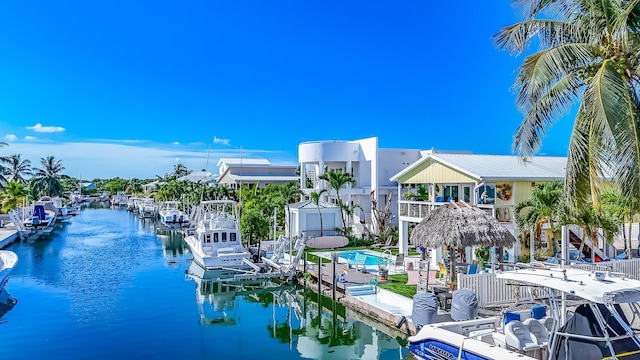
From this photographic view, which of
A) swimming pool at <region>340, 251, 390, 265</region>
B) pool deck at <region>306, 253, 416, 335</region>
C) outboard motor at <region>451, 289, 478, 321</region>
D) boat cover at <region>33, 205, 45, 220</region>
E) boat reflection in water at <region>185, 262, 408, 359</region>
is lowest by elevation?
boat reflection in water at <region>185, 262, 408, 359</region>

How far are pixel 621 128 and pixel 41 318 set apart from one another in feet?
66.1

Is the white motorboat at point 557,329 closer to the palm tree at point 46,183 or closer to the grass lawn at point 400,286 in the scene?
the grass lawn at point 400,286

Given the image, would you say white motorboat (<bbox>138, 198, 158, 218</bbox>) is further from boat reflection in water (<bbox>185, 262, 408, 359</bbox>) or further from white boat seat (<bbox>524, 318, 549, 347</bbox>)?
white boat seat (<bbox>524, 318, 549, 347</bbox>)

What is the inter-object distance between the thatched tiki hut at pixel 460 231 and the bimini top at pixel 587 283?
6291 millimetres

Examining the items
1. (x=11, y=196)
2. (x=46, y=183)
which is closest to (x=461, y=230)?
(x=11, y=196)

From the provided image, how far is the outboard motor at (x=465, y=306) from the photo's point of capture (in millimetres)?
13125

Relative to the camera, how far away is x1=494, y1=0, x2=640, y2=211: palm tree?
34.9 feet

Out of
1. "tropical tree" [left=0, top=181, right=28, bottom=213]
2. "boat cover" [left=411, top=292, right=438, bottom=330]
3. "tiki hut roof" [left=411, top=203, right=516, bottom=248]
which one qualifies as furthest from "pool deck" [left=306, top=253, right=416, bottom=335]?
"tropical tree" [left=0, top=181, right=28, bottom=213]

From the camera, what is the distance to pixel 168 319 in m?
18.8

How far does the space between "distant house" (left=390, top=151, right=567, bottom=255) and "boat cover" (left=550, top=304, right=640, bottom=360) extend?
10.7 m

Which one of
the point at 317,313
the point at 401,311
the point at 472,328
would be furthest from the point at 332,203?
the point at 472,328

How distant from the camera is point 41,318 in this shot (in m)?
18.9

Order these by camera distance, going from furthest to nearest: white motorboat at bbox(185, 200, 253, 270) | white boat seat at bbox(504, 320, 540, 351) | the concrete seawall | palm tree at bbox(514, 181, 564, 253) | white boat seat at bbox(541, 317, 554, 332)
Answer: the concrete seawall
white motorboat at bbox(185, 200, 253, 270)
palm tree at bbox(514, 181, 564, 253)
white boat seat at bbox(541, 317, 554, 332)
white boat seat at bbox(504, 320, 540, 351)

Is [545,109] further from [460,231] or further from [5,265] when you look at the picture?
[5,265]
